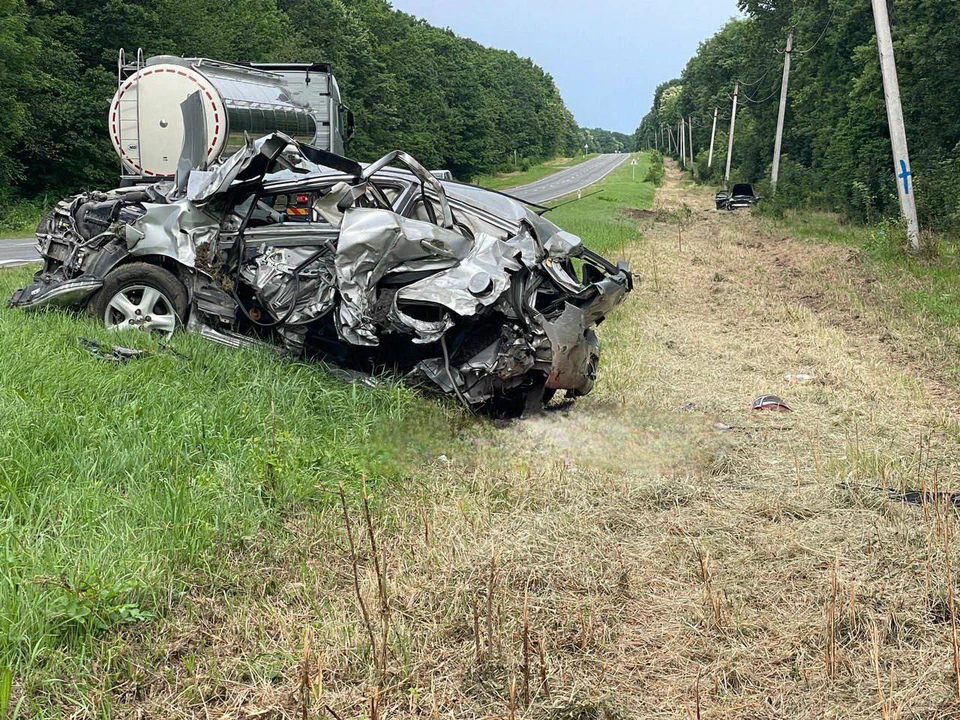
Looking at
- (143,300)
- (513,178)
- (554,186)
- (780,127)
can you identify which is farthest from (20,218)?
(513,178)

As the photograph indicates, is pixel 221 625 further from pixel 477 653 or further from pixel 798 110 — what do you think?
pixel 798 110

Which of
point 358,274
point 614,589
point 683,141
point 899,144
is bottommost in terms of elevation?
point 614,589

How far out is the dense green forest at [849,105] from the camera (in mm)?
19078

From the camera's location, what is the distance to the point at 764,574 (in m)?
4.08

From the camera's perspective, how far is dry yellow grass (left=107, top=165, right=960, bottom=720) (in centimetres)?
310

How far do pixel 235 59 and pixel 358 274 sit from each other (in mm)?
33770

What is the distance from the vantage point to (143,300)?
708 cm

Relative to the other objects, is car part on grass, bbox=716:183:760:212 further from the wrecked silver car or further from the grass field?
the grass field

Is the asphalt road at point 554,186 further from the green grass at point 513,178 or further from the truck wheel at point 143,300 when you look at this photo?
the truck wheel at point 143,300

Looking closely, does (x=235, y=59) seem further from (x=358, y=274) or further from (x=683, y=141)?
(x=683, y=141)

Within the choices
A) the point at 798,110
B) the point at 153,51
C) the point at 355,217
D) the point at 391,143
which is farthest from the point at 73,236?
the point at 391,143

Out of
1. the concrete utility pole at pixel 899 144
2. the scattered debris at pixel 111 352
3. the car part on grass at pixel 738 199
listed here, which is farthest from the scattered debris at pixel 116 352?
the car part on grass at pixel 738 199

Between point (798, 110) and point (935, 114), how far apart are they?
20.7m

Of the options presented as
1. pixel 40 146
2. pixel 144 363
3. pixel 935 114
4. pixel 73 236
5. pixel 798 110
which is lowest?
pixel 144 363
